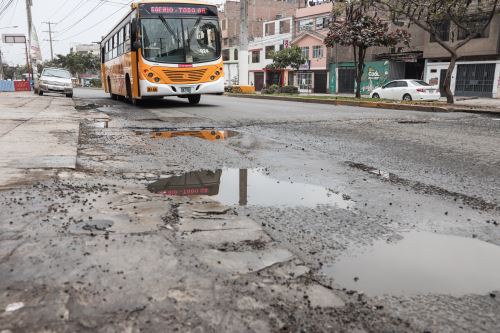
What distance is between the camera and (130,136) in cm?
780

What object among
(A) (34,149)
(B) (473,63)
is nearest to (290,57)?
(B) (473,63)

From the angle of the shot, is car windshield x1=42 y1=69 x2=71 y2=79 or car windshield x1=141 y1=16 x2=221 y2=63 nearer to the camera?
car windshield x1=141 y1=16 x2=221 y2=63

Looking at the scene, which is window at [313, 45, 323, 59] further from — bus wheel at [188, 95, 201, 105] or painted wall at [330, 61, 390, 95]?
bus wheel at [188, 95, 201, 105]

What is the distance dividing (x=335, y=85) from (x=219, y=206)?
40.9m

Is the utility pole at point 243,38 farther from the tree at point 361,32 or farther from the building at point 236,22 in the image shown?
the building at point 236,22

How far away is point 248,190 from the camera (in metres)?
4.20

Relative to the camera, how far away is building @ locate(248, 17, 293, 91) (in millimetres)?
50375

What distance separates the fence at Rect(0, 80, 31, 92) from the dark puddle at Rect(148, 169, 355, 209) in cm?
4056

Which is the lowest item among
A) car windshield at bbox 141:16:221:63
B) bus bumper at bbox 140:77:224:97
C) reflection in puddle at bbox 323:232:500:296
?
reflection in puddle at bbox 323:232:500:296

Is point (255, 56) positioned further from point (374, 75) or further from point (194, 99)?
point (194, 99)

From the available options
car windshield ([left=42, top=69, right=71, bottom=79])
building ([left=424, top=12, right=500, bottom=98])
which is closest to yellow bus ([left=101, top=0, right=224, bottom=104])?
car windshield ([left=42, top=69, right=71, bottom=79])

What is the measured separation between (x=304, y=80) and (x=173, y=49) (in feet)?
115

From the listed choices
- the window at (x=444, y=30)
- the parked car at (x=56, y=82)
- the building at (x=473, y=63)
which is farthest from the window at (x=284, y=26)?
the parked car at (x=56, y=82)

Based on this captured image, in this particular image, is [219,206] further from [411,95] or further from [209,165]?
[411,95]
